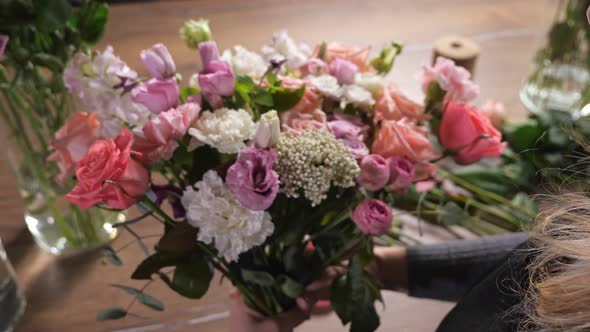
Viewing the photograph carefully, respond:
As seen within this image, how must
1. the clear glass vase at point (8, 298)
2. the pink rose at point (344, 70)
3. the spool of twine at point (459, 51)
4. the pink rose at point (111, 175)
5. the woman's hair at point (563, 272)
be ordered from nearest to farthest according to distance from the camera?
the woman's hair at point (563, 272) < the pink rose at point (111, 175) < the pink rose at point (344, 70) < the clear glass vase at point (8, 298) < the spool of twine at point (459, 51)

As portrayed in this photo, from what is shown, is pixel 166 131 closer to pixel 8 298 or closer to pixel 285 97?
pixel 285 97

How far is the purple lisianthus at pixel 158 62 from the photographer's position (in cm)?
55

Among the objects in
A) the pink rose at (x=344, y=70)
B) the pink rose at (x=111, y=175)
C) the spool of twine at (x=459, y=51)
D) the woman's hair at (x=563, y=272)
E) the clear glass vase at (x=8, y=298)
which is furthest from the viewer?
the spool of twine at (x=459, y=51)

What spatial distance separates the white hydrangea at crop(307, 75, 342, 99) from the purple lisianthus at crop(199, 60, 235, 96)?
88 mm

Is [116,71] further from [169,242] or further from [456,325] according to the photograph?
[456,325]

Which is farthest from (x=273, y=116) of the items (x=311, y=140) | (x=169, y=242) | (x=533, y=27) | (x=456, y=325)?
(x=533, y=27)

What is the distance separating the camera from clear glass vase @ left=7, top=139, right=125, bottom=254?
0.80 metres

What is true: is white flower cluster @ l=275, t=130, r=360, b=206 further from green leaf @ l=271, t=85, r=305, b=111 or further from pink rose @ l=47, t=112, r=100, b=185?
pink rose @ l=47, t=112, r=100, b=185

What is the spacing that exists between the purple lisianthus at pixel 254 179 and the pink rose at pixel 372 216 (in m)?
0.10

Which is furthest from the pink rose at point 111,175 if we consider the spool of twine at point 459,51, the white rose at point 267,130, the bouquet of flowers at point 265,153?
the spool of twine at point 459,51

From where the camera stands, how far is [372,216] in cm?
55

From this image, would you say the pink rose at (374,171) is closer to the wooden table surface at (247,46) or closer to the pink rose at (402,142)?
the pink rose at (402,142)

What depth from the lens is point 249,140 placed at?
54cm

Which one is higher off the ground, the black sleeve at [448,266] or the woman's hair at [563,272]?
the woman's hair at [563,272]
